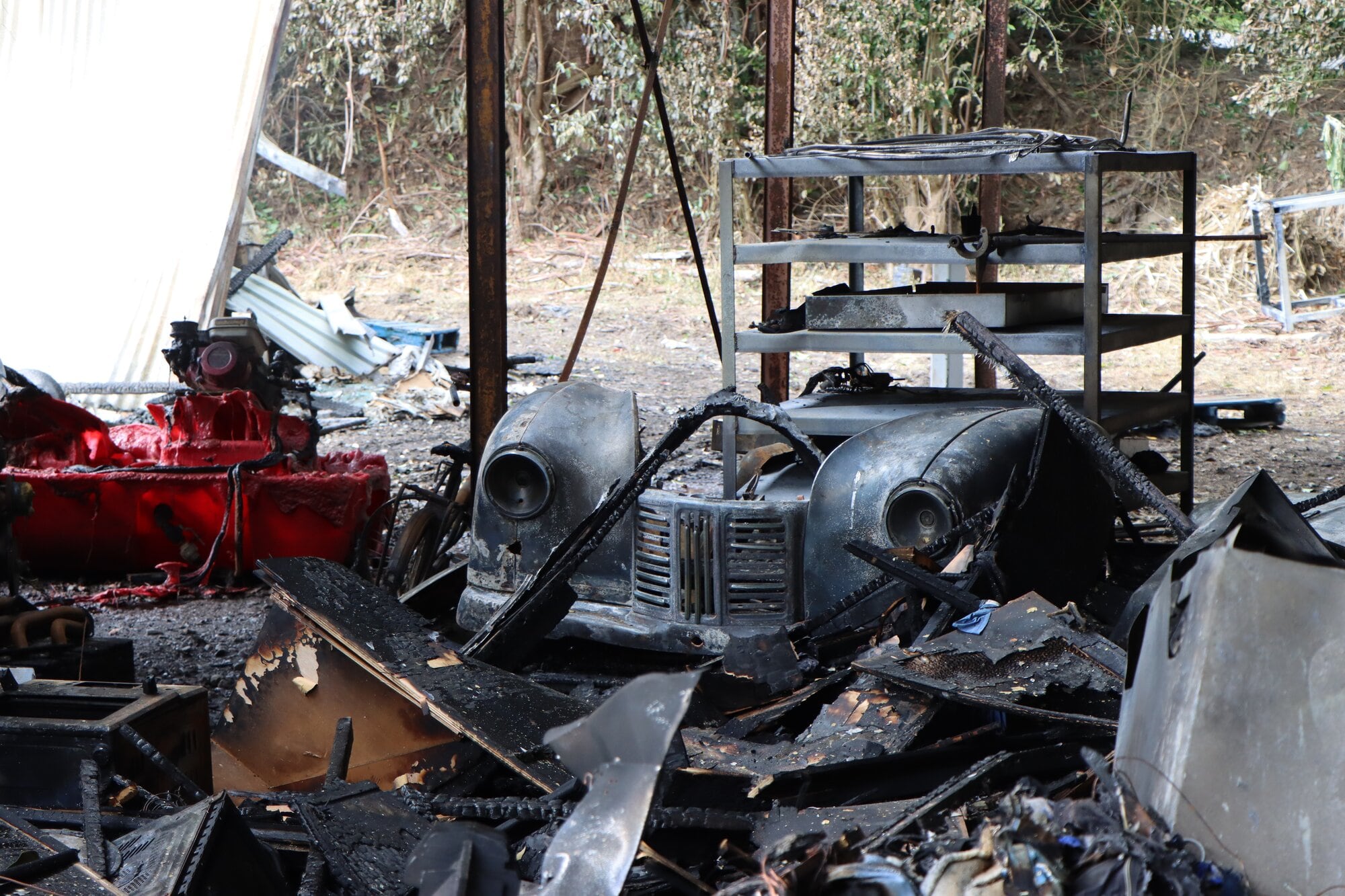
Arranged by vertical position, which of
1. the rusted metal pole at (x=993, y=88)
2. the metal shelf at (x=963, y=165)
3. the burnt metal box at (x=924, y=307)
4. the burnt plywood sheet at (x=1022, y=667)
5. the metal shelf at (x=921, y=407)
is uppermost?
the rusted metal pole at (x=993, y=88)

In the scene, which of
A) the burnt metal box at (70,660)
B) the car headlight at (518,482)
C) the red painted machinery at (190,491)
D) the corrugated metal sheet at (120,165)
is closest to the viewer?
the burnt metal box at (70,660)

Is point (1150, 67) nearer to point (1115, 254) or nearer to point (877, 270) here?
point (877, 270)

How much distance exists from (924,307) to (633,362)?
274 inches

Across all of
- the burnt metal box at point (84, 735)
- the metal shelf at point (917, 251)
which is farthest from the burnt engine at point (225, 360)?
the burnt metal box at point (84, 735)

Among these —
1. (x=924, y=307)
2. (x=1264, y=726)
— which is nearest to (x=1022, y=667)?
(x=1264, y=726)

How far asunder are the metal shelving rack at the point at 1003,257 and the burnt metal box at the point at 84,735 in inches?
85.4

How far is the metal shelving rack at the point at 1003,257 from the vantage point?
473 centimetres

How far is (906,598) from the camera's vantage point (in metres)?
3.51

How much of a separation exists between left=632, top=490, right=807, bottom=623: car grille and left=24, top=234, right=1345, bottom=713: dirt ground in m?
1.70

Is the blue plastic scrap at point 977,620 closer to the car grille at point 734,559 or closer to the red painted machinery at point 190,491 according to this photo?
the car grille at point 734,559

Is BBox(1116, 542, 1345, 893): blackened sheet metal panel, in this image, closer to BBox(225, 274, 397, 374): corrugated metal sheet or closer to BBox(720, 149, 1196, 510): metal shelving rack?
BBox(720, 149, 1196, 510): metal shelving rack

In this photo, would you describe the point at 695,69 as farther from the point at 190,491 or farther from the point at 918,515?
the point at 918,515

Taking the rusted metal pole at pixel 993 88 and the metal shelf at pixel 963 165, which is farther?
the rusted metal pole at pixel 993 88

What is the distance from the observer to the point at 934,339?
16.1 feet
